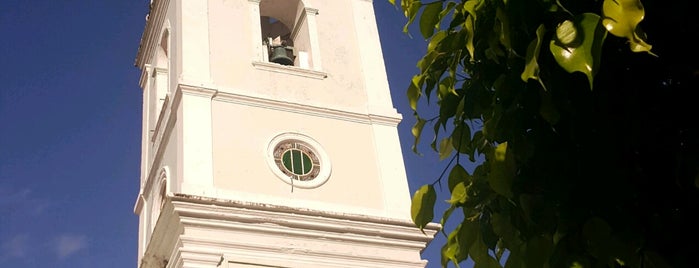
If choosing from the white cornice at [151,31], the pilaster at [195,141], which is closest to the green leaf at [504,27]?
the pilaster at [195,141]

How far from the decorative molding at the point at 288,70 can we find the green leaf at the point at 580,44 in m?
8.86

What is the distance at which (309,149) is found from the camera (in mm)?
10164

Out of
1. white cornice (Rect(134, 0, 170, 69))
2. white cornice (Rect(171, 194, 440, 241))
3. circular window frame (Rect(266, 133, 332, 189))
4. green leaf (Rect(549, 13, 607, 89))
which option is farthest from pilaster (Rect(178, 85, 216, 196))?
green leaf (Rect(549, 13, 607, 89))

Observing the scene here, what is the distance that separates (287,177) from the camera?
9727 mm

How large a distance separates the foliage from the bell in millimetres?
8999

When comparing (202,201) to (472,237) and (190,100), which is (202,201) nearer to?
(190,100)

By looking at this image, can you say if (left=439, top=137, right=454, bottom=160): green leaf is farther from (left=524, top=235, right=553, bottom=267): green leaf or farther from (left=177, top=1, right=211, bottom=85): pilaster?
(left=177, top=1, right=211, bottom=85): pilaster

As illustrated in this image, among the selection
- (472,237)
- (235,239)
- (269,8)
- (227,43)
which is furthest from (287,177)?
(472,237)

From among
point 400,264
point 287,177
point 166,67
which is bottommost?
point 400,264

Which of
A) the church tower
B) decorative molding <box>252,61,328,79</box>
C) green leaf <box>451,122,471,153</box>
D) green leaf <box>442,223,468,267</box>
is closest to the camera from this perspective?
green leaf <box>451,122,471,153</box>

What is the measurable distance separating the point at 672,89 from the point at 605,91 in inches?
5.7

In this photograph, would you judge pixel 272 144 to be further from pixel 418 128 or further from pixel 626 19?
pixel 626 19

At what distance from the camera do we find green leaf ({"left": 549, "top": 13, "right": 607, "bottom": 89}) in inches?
74.9

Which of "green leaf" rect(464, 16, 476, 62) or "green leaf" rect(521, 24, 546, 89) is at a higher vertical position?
"green leaf" rect(464, 16, 476, 62)
